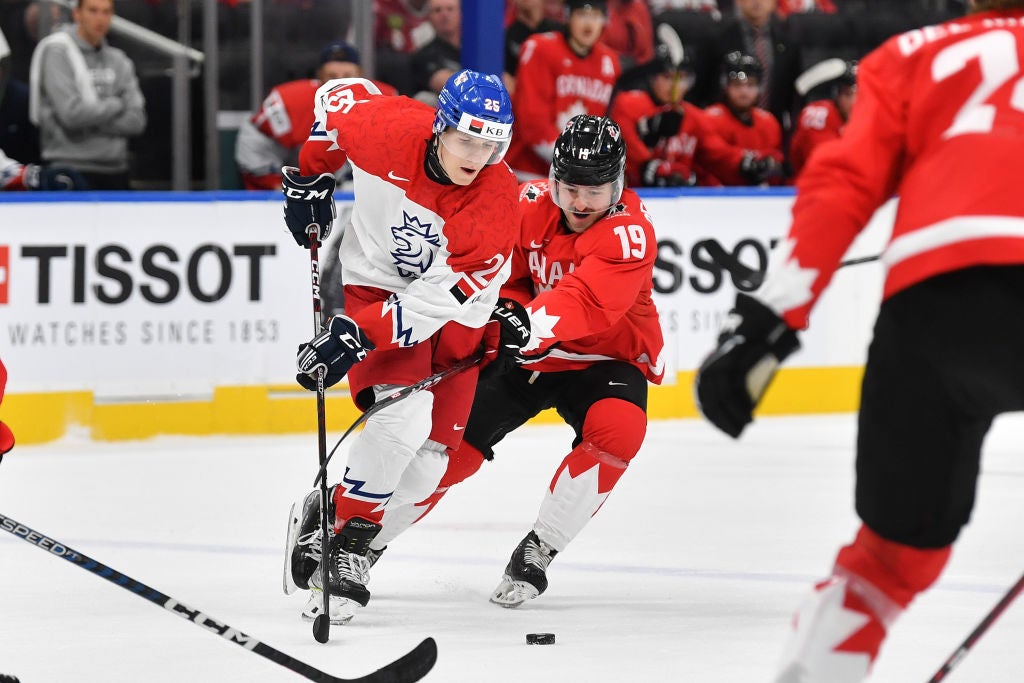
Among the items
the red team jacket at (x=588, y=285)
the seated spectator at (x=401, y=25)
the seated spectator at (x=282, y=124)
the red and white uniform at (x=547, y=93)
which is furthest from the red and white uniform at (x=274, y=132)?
the red team jacket at (x=588, y=285)

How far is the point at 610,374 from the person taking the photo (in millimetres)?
3898

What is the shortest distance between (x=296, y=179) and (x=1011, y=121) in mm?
2060

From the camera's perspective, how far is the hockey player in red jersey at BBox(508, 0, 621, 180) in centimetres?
693

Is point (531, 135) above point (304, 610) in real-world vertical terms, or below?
above

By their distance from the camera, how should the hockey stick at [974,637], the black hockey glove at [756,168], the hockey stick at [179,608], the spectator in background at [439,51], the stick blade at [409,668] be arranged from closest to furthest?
1. the hockey stick at [974,637]
2. the hockey stick at [179,608]
3. the stick blade at [409,668]
4. the spectator in background at [439,51]
5. the black hockey glove at [756,168]

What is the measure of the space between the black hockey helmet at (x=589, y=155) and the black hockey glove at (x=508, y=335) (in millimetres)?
348

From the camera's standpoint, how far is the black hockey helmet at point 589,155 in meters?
3.69

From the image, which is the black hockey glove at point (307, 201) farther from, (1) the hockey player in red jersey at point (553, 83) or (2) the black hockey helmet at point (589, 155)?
(1) the hockey player in red jersey at point (553, 83)

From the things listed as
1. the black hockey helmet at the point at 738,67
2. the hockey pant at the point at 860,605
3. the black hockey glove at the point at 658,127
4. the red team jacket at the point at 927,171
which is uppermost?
the black hockey helmet at the point at 738,67

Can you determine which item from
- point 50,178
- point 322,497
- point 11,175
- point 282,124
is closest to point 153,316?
point 50,178

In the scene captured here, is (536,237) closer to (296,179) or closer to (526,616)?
(296,179)

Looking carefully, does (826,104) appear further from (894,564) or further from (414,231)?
(894,564)

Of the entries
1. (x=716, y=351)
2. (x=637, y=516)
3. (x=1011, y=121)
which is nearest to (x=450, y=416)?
(x=637, y=516)

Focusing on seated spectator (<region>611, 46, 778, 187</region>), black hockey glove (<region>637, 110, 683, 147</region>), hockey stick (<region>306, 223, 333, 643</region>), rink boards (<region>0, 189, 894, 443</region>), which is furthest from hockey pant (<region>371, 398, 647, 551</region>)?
black hockey glove (<region>637, 110, 683, 147</region>)
